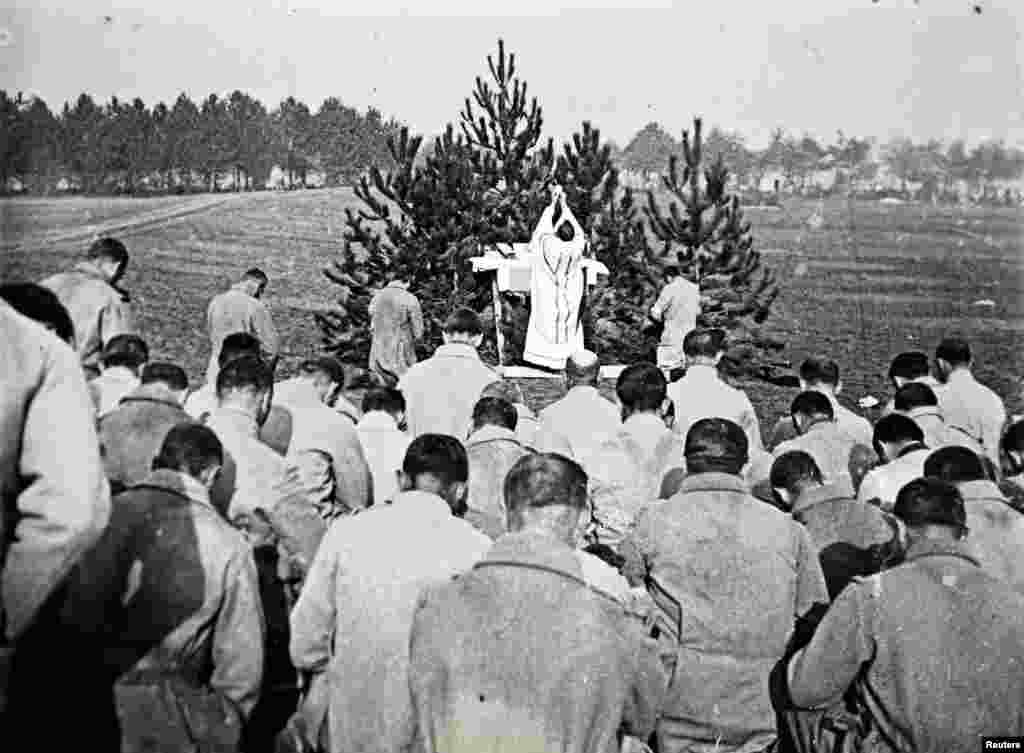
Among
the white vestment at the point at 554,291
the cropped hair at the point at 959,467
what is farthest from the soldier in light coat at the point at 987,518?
the white vestment at the point at 554,291

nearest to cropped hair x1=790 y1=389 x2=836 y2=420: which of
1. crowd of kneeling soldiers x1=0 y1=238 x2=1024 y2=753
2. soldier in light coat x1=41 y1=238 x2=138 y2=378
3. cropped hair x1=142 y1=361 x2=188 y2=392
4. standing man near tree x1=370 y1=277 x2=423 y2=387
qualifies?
crowd of kneeling soldiers x1=0 y1=238 x2=1024 y2=753

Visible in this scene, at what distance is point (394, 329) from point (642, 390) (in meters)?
6.93

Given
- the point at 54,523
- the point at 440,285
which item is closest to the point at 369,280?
the point at 440,285

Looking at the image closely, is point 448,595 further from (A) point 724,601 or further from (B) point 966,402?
(B) point 966,402

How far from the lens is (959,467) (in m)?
5.03

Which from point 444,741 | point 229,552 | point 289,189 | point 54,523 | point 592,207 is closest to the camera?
point 54,523

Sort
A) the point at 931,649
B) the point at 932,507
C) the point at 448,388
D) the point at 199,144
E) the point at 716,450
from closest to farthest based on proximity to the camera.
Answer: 1. the point at 931,649
2. the point at 932,507
3. the point at 716,450
4. the point at 448,388
5. the point at 199,144

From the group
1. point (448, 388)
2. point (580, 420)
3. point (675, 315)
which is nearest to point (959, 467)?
point (580, 420)

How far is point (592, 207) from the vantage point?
60.0 ft

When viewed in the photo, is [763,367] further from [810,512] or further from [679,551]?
[679,551]

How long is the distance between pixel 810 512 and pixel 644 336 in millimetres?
12337

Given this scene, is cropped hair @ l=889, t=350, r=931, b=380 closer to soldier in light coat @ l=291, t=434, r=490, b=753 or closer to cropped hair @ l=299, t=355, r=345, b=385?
cropped hair @ l=299, t=355, r=345, b=385

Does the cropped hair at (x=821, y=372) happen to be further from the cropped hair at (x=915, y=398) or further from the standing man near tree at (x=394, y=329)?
the standing man near tree at (x=394, y=329)

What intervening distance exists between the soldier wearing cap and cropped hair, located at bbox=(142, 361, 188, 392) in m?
3.28
